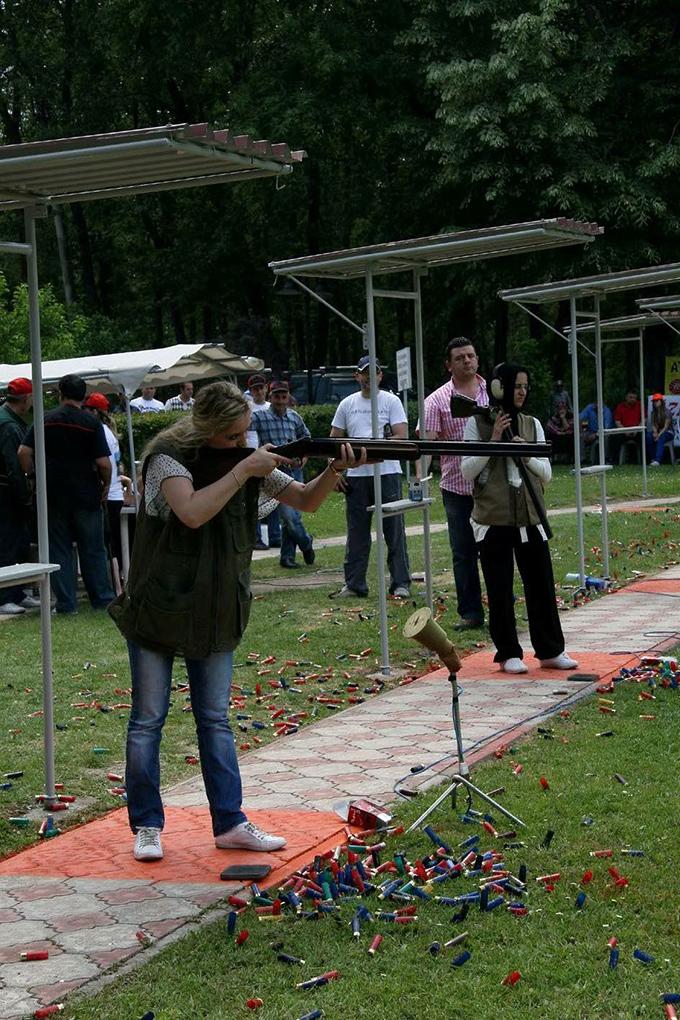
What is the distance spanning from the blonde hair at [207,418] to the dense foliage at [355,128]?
913 inches

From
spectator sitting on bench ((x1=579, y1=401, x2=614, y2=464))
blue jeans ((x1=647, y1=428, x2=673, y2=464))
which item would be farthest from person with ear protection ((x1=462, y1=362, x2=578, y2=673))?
blue jeans ((x1=647, y1=428, x2=673, y2=464))

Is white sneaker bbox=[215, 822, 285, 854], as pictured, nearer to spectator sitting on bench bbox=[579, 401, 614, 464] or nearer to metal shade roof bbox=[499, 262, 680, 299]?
metal shade roof bbox=[499, 262, 680, 299]

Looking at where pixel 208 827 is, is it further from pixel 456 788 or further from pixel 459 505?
pixel 459 505

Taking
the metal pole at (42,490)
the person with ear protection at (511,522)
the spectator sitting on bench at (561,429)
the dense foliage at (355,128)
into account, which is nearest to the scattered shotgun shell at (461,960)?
the metal pole at (42,490)

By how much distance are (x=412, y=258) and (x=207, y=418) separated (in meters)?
4.80

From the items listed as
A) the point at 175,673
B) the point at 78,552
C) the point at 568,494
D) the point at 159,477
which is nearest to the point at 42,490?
the point at 159,477

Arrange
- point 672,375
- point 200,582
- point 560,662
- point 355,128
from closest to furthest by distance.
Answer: point 200,582, point 560,662, point 672,375, point 355,128

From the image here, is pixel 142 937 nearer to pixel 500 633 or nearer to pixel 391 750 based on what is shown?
pixel 391 750

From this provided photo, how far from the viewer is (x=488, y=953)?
4.81 meters

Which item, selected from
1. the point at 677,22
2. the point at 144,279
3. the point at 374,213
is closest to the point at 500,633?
the point at 677,22

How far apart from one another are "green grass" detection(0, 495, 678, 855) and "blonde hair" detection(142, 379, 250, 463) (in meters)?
2.02

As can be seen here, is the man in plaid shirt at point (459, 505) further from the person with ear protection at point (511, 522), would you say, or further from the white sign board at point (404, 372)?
the person with ear protection at point (511, 522)

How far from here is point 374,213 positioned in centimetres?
3653

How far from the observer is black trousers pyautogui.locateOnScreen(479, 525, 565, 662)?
9.50 metres
